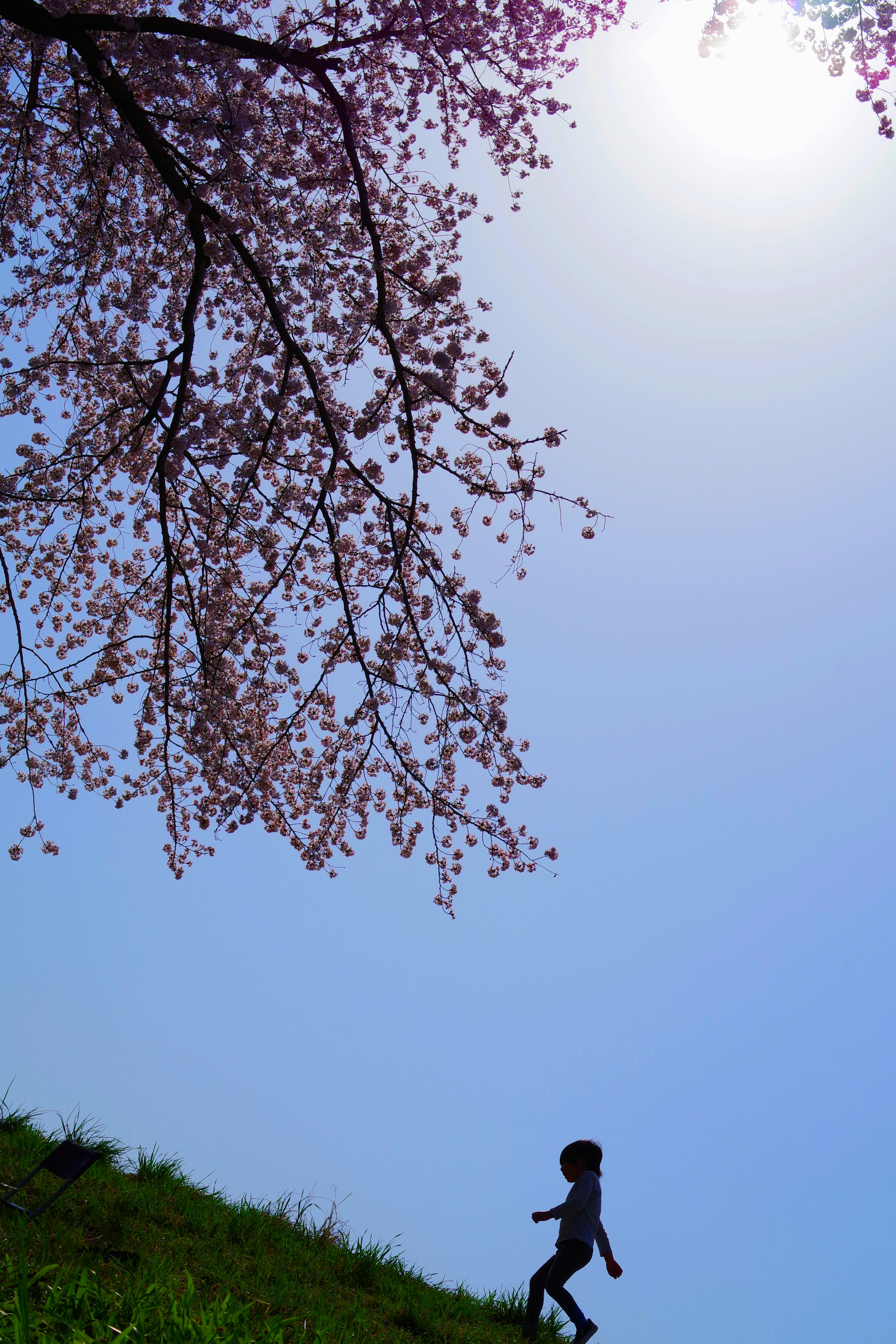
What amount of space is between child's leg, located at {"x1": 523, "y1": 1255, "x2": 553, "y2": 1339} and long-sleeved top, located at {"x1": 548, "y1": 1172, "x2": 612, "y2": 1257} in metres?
0.28

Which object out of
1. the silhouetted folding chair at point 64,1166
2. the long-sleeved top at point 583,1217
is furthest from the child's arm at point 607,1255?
the silhouetted folding chair at point 64,1166

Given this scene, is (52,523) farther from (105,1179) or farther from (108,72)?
(105,1179)

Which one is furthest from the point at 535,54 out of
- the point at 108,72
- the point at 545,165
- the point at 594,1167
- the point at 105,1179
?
the point at 105,1179

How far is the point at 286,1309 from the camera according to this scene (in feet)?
14.3

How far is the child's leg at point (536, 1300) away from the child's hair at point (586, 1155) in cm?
58

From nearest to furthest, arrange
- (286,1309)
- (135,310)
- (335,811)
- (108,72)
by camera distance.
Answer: (286,1309), (108,72), (135,310), (335,811)

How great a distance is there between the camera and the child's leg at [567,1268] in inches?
213

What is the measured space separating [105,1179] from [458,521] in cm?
551

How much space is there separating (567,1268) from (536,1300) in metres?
0.39

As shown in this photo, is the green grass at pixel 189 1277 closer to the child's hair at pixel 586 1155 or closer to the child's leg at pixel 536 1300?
the child's leg at pixel 536 1300

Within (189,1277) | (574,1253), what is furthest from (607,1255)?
(189,1277)

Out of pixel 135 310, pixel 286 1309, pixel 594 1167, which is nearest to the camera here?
pixel 286 1309

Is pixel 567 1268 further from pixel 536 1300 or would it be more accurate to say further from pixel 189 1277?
pixel 189 1277

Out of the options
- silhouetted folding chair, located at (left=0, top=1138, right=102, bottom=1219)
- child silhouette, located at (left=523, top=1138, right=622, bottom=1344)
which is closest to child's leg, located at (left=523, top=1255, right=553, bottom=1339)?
child silhouette, located at (left=523, top=1138, right=622, bottom=1344)
